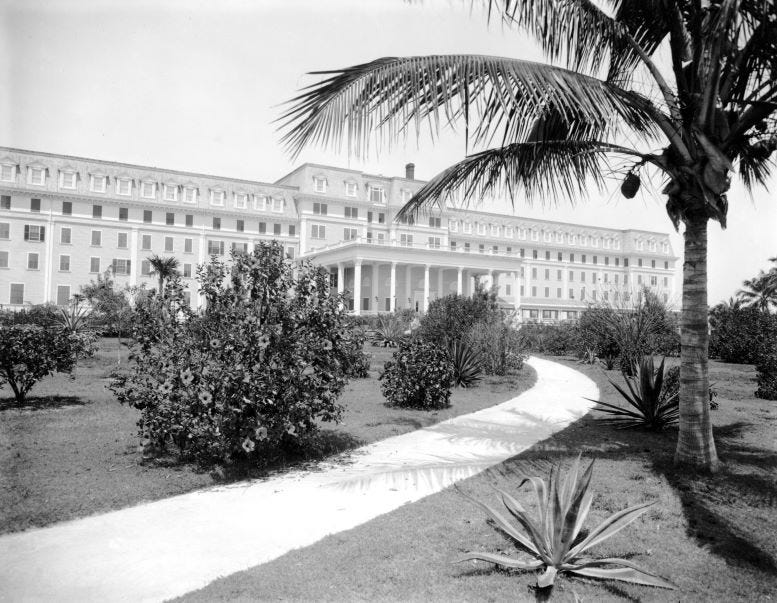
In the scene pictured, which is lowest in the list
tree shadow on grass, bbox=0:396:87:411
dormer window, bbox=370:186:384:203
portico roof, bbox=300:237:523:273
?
tree shadow on grass, bbox=0:396:87:411

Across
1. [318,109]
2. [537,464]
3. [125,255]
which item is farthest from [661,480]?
[125,255]

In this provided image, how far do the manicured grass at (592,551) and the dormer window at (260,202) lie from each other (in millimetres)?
54523

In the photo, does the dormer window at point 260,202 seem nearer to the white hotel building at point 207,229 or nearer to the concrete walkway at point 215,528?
the white hotel building at point 207,229

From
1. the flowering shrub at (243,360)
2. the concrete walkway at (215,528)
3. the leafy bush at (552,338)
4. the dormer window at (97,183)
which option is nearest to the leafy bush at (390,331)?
the leafy bush at (552,338)

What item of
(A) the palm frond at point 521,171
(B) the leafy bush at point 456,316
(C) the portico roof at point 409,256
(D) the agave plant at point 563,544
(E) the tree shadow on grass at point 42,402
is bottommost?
(E) the tree shadow on grass at point 42,402

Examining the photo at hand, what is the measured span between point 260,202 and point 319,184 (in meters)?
6.50

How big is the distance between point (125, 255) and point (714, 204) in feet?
179

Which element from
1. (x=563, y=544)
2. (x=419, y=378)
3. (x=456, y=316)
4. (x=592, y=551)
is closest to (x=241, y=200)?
(x=456, y=316)

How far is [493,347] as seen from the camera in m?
18.5

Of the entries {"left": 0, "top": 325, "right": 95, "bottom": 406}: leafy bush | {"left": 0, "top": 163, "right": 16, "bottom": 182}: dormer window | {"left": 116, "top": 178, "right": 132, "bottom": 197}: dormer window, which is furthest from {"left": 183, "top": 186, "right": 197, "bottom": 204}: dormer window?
{"left": 0, "top": 325, "right": 95, "bottom": 406}: leafy bush

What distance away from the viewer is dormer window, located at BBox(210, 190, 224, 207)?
57.0 metres

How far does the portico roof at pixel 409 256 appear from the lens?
46.3m

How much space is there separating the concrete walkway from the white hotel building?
3386cm

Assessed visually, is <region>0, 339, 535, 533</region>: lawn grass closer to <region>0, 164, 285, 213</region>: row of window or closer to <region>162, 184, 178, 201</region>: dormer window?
<region>0, 164, 285, 213</region>: row of window
